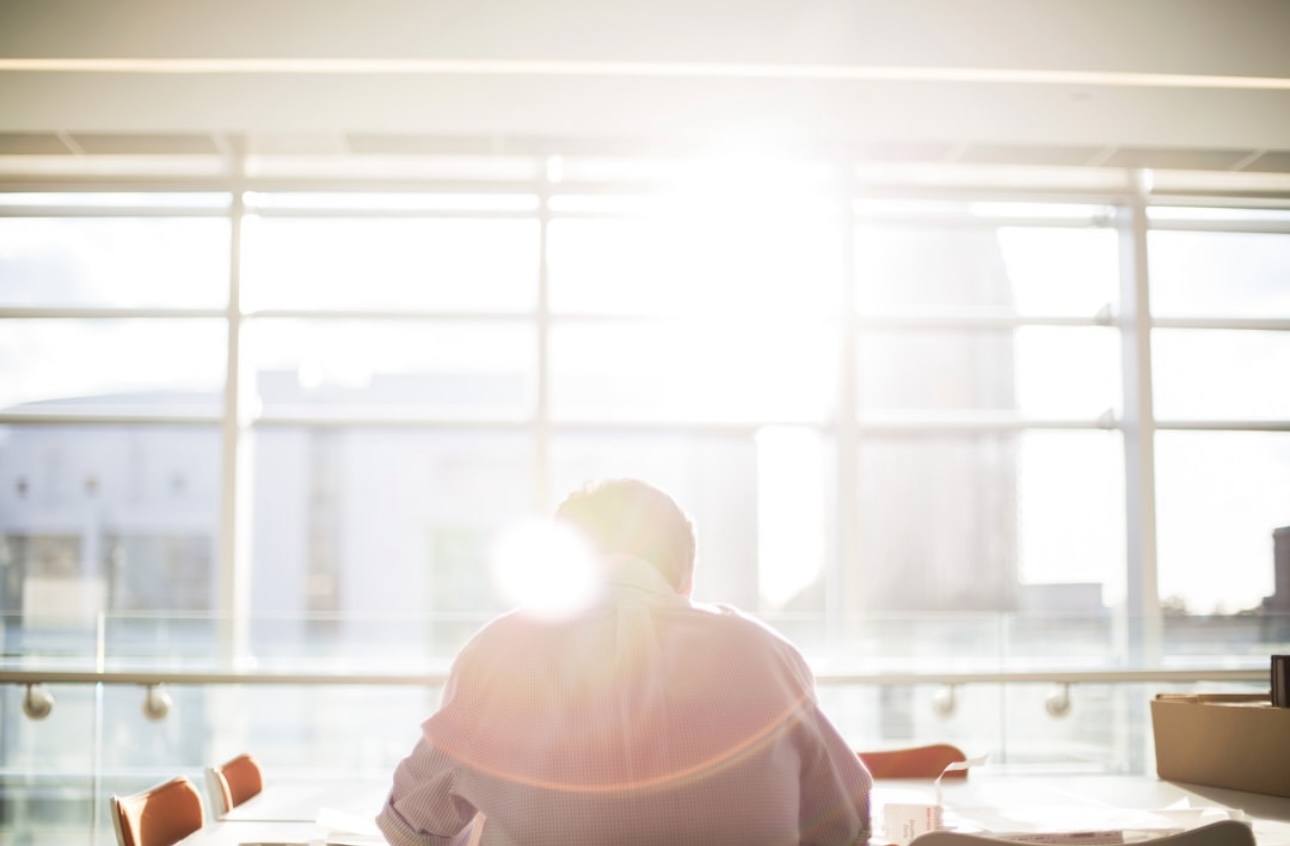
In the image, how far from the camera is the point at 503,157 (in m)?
6.50

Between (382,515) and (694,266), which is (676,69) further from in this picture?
(382,515)

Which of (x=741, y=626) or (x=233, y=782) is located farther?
(x=233, y=782)

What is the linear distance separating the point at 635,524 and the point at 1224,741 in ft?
6.23

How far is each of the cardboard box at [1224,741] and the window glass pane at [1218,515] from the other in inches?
150

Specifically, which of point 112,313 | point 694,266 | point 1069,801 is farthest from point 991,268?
point 112,313

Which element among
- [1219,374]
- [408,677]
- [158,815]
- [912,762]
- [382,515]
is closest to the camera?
[158,815]

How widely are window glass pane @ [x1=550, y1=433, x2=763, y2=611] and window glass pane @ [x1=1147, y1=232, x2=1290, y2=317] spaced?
2.57 m

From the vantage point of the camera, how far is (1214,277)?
7055mm

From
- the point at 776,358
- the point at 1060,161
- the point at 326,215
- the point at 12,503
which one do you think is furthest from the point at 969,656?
the point at 12,503

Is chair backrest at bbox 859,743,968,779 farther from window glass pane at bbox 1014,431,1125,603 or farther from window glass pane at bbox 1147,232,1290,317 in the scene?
window glass pane at bbox 1147,232,1290,317

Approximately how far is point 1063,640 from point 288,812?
155 inches

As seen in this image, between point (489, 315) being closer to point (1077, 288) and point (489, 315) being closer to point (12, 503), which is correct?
point (12, 503)

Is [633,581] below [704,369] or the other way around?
below

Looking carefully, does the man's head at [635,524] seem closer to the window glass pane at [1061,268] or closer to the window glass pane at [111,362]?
the window glass pane at [111,362]
